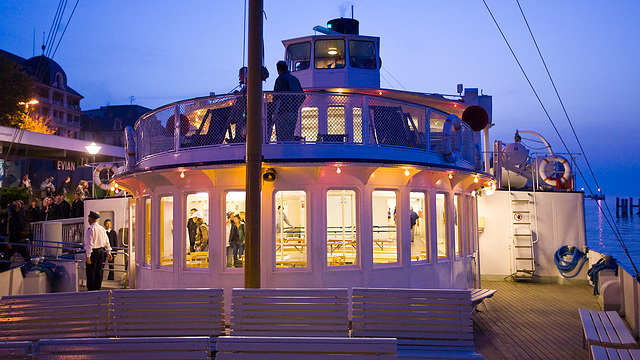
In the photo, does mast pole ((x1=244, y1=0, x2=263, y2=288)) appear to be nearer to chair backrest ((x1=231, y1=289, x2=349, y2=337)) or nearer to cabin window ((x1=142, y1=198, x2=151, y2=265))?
chair backrest ((x1=231, y1=289, x2=349, y2=337))

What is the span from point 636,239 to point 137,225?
6049 cm

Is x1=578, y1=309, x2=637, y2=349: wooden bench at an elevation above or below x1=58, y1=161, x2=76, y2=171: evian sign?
below

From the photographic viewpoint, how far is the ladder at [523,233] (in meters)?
15.5

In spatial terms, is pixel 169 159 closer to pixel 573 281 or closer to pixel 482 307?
pixel 482 307

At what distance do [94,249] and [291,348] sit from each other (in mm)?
8801

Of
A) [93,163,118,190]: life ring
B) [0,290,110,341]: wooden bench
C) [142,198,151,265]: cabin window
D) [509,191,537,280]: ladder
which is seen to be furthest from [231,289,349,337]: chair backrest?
[93,163,118,190]: life ring

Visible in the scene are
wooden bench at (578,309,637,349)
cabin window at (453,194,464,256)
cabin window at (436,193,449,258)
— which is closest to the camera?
wooden bench at (578,309,637,349)

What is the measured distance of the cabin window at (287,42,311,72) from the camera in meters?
15.9

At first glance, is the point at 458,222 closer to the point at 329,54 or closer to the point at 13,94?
the point at 329,54

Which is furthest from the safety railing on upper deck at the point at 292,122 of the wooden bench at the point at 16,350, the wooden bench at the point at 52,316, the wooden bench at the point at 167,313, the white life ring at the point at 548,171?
the white life ring at the point at 548,171

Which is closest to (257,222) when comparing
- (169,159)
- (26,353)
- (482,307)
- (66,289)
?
(26,353)

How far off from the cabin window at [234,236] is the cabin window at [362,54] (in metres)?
7.82

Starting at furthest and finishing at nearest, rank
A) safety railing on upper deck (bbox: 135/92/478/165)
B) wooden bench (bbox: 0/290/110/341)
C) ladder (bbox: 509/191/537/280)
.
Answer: ladder (bbox: 509/191/537/280) → safety railing on upper deck (bbox: 135/92/478/165) → wooden bench (bbox: 0/290/110/341)

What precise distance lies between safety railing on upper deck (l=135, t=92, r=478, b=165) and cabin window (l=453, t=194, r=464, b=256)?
211cm
